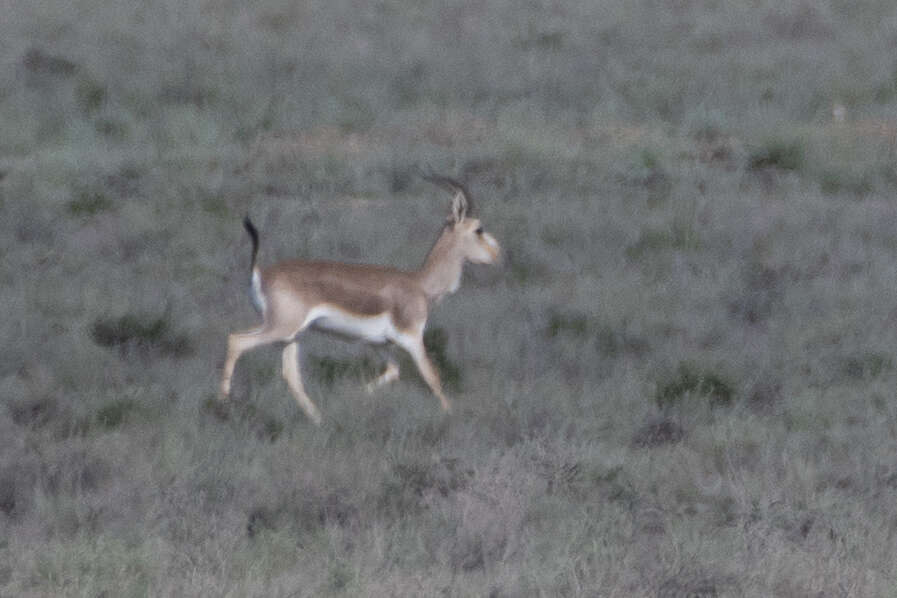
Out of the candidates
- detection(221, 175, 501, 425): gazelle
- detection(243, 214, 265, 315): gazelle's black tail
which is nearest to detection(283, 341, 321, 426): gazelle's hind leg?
detection(221, 175, 501, 425): gazelle

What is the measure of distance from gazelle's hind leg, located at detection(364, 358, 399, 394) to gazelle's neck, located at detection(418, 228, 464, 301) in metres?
0.58

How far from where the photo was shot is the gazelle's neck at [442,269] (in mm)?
10789

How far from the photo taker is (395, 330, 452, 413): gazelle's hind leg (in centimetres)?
972

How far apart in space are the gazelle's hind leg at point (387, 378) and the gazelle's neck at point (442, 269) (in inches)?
22.9

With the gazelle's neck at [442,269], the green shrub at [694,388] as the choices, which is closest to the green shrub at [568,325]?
the gazelle's neck at [442,269]

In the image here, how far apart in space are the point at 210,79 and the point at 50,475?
640 inches

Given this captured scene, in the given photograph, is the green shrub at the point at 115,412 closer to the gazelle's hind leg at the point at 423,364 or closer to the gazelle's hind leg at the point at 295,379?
the gazelle's hind leg at the point at 295,379

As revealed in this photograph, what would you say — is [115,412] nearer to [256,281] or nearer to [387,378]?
[256,281]

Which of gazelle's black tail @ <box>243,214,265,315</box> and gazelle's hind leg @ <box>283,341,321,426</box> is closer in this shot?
gazelle's hind leg @ <box>283,341,321,426</box>

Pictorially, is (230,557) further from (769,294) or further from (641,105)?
(641,105)

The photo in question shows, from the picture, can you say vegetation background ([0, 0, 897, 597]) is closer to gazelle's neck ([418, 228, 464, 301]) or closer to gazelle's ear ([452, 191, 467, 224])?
gazelle's neck ([418, 228, 464, 301])

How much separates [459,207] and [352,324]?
4.60 ft

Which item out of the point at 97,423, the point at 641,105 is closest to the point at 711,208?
the point at 641,105

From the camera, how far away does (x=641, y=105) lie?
22.5 metres
